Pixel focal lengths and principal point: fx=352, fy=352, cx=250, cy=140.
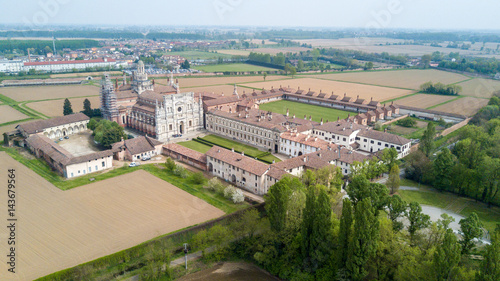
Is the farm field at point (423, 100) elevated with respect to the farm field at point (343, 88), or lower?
lower

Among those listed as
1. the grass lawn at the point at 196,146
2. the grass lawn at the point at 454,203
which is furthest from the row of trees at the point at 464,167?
the grass lawn at the point at 196,146

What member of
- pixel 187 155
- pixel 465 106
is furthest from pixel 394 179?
pixel 465 106

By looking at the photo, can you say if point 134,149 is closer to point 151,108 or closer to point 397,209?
point 151,108

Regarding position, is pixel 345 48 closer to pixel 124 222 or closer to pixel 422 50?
pixel 422 50

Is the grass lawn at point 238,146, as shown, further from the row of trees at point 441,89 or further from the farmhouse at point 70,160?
the row of trees at point 441,89

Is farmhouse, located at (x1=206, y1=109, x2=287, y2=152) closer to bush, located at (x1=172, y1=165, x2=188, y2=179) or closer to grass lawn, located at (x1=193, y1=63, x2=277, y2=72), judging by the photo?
bush, located at (x1=172, y1=165, x2=188, y2=179)

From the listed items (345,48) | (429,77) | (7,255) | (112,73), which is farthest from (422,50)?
(7,255)
